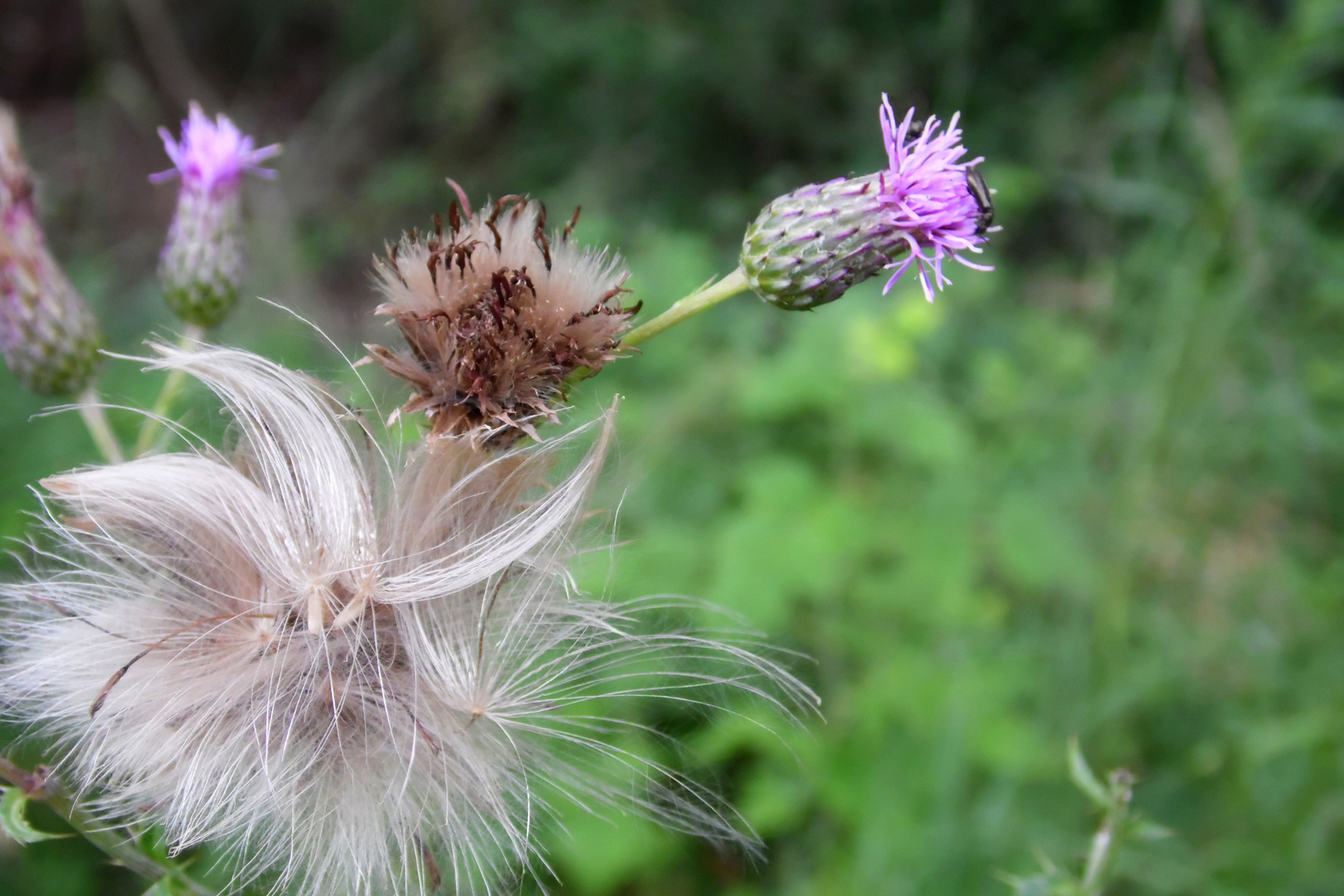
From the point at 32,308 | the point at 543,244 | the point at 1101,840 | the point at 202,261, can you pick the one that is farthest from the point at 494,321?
the point at 1101,840

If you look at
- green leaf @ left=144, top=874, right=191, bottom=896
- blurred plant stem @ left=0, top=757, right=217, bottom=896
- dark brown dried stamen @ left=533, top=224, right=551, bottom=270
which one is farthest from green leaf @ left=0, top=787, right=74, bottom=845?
dark brown dried stamen @ left=533, top=224, right=551, bottom=270

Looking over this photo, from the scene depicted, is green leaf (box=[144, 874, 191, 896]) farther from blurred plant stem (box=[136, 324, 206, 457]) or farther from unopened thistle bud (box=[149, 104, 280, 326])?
unopened thistle bud (box=[149, 104, 280, 326])

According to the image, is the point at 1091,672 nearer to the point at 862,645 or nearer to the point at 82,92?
the point at 862,645

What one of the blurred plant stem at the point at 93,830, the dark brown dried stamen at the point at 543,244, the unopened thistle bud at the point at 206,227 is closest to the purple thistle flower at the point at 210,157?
the unopened thistle bud at the point at 206,227

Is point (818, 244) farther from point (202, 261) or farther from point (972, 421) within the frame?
point (972, 421)

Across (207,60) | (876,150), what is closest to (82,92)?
(207,60)

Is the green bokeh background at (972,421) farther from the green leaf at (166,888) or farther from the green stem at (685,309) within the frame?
the green leaf at (166,888)
